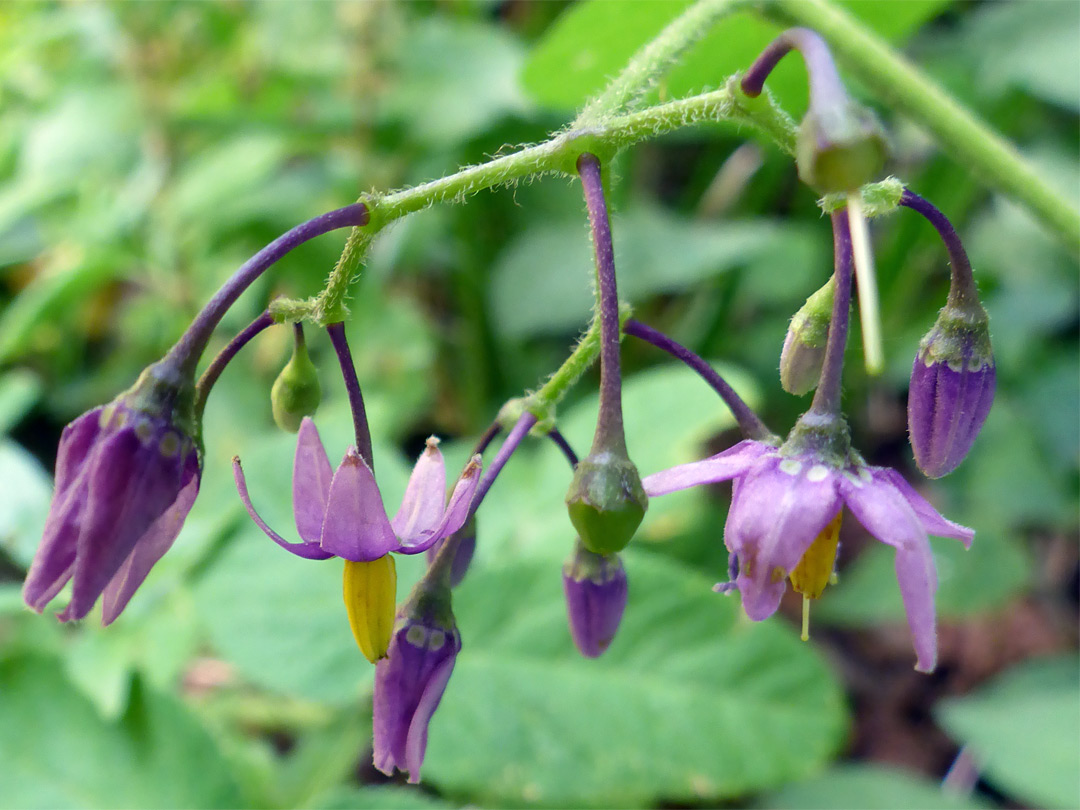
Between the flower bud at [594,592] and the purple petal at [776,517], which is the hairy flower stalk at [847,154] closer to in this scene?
the purple petal at [776,517]

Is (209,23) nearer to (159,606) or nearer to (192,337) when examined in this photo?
(159,606)

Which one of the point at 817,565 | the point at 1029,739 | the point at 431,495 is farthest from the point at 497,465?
the point at 1029,739

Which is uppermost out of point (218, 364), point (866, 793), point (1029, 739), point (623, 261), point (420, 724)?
point (623, 261)

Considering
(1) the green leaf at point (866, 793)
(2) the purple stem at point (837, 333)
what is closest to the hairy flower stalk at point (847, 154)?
(2) the purple stem at point (837, 333)

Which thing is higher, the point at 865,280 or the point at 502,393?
the point at 865,280

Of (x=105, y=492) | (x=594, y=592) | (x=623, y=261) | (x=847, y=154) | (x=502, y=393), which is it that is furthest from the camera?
(x=502, y=393)

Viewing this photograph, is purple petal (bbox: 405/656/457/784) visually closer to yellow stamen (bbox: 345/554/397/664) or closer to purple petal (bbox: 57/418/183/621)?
yellow stamen (bbox: 345/554/397/664)

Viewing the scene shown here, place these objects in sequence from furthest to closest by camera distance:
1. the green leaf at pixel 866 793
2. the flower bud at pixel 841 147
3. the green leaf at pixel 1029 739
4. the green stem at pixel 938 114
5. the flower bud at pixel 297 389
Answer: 1. the green leaf at pixel 866 793
2. the green leaf at pixel 1029 739
3. the green stem at pixel 938 114
4. the flower bud at pixel 297 389
5. the flower bud at pixel 841 147

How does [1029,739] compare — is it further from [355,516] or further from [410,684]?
[355,516]
